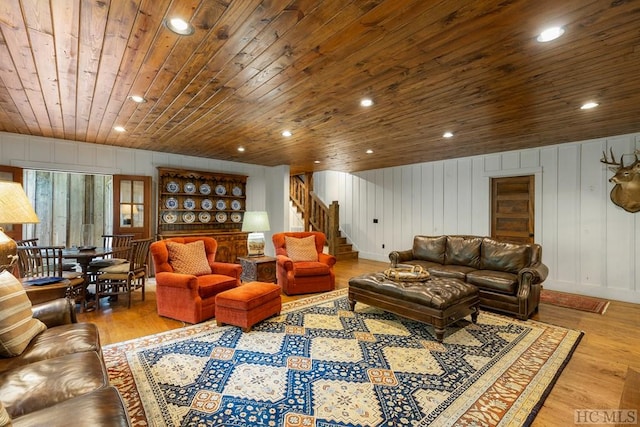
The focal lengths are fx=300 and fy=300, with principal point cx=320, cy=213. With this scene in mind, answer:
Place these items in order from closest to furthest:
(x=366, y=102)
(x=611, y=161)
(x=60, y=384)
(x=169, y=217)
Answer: (x=60, y=384)
(x=366, y=102)
(x=611, y=161)
(x=169, y=217)

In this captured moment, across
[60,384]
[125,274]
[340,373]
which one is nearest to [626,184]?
[340,373]

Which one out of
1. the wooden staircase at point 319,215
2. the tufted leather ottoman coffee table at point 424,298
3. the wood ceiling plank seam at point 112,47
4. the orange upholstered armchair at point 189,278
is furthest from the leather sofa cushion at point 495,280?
the wood ceiling plank seam at point 112,47

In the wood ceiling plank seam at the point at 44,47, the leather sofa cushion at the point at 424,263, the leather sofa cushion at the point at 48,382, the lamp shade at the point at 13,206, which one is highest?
the wood ceiling plank seam at the point at 44,47

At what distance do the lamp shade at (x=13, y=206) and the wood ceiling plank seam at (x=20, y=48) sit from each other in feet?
3.13

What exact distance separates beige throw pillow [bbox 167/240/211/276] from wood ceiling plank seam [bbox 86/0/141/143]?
1766 mm

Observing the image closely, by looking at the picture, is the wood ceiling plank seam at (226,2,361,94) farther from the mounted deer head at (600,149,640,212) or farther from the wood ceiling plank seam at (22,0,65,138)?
the mounted deer head at (600,149,640,212)

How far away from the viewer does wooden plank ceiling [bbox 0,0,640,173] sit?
1.73 metres

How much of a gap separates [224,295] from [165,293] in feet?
2.71

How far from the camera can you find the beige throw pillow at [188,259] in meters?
A: 3.72

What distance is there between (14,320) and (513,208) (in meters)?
6.62

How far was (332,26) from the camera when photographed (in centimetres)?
184

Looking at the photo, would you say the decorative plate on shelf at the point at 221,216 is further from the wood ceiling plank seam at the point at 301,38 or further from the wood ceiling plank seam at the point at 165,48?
the wood ceiling plank seam at the point at 301,38

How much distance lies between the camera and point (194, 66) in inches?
93.2

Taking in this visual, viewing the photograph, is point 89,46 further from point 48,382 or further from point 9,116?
point 9,116
